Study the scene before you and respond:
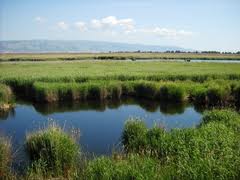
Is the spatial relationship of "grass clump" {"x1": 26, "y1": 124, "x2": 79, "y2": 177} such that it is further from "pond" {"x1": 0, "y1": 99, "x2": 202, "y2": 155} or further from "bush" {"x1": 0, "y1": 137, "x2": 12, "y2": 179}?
"pond" {"x1": 0, "y1": 99, "x2": 202, "y2": 155}

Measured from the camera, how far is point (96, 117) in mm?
23281

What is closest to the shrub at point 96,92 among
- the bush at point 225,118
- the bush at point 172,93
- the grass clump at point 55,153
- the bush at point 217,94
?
the bush at point 172,93

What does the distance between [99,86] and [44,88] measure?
173 inches

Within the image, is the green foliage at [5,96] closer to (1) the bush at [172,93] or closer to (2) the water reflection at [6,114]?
(2) the water reflection at [6,114]

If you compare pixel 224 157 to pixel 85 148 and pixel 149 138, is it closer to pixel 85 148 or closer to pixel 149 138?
pixel 149 138

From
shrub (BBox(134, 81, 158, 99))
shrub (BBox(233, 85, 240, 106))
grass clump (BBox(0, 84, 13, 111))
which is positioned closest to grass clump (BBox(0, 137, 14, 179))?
grass clump (BBox(0, 84, 13, 111))

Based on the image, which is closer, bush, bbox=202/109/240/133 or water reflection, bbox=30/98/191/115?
bush, bbox=202/109/240/133

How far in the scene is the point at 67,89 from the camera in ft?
92.8

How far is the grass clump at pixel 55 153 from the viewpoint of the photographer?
11.1 metres

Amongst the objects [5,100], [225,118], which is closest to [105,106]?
[5,100]

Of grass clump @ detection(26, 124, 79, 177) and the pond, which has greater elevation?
grass clump @ detection(26, 124, 79, 177)

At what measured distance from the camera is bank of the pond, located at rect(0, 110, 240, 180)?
8.78 m

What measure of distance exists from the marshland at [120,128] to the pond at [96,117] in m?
0.05

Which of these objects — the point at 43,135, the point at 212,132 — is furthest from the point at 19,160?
the point at 212,132
